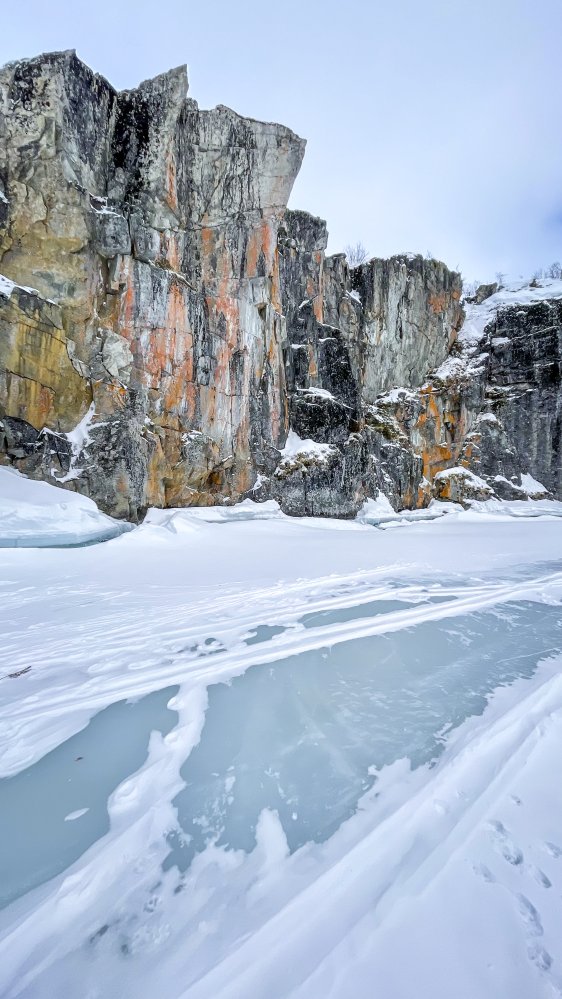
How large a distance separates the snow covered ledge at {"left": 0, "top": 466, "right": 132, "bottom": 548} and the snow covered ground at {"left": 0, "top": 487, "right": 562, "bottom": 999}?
241 inches

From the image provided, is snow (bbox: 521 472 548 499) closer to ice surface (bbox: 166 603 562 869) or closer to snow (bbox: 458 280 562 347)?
snow (bbox: 458 280 562 347)

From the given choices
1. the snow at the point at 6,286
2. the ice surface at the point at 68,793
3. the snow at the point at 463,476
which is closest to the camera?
the ice surface at the point at 68,793

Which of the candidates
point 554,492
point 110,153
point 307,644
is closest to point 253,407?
point 110,153

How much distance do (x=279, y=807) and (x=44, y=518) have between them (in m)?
9.93

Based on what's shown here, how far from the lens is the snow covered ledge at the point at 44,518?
891 centimetres

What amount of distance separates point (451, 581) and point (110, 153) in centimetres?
2012

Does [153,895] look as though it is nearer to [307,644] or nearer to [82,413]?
[307,644]

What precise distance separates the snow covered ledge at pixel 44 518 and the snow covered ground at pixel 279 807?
6131mm

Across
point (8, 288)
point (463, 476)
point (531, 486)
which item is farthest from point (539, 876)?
point (531, 486)

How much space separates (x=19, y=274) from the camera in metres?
13.2

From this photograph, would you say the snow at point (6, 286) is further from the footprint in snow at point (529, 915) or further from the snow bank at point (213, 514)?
the footprint in snow at point (529, 915)

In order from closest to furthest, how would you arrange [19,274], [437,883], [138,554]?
[437,883]
[138,554]
[19,274]

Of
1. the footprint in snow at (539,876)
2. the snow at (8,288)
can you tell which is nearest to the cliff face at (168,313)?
the snow at (8,288)

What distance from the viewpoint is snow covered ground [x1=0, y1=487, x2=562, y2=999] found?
1020 millimetres
